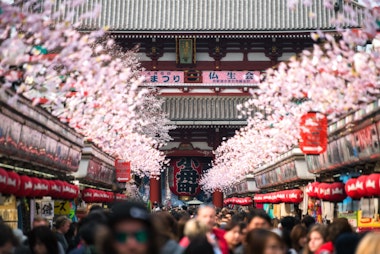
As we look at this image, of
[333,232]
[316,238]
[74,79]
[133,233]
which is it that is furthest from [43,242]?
[74,79]

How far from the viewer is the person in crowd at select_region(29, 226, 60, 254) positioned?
1039cm

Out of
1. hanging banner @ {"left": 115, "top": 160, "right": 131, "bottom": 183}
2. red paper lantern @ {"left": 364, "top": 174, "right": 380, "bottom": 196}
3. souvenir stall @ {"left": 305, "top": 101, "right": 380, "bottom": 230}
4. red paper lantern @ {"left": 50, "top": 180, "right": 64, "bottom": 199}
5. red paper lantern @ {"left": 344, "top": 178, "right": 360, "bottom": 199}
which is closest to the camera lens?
red paper lantern @ {"left": 364, "top": 174, "right": 380, "bottom": 196}

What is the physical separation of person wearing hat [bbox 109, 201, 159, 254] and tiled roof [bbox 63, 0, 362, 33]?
45320 mm

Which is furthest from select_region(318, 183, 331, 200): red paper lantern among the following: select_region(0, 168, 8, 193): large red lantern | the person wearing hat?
the person wearing hat

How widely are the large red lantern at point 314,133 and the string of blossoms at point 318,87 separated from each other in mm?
271

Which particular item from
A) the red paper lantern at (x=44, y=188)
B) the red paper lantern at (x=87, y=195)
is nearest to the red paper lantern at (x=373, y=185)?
the red paper lantern at (x=44, y=188)

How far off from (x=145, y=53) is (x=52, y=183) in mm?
32383

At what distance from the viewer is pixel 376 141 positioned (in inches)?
661

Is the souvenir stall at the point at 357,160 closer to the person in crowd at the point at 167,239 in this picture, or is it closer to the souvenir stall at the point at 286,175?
the souvenir stall at the point at 286,175

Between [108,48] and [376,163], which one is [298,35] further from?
[376,163]

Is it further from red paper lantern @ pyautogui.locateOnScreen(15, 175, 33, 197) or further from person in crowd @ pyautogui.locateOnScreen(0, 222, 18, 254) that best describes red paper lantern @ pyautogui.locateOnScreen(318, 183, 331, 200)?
person in crowd @ pyautogui.locateOnScreen(0, 222, 18, 254)

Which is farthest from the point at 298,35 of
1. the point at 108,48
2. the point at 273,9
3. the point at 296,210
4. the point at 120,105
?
the point at 120,105

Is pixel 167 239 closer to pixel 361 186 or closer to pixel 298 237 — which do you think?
pixel 298 237

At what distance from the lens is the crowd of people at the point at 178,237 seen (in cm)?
618
